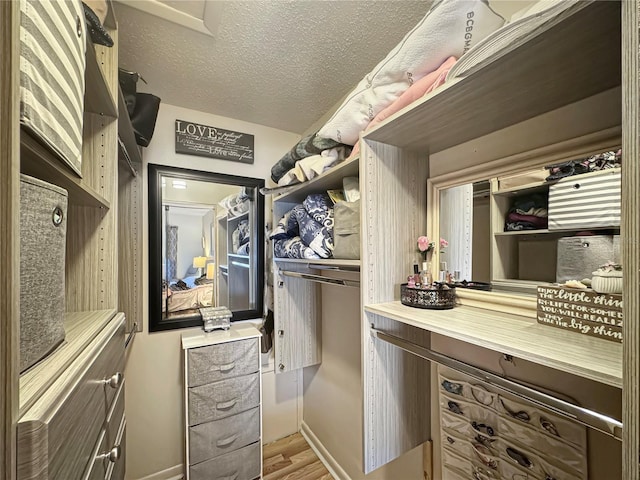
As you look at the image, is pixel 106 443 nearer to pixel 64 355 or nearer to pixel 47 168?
pixel 64 355

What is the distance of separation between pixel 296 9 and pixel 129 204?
1.37 m

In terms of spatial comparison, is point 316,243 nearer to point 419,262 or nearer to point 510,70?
point 419,262

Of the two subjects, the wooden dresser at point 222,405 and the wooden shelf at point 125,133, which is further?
the wooden dresser at point 222,405

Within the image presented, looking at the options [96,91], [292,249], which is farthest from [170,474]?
[96,91]

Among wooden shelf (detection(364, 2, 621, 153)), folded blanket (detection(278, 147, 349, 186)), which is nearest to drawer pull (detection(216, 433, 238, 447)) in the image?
folded blanket (detection(278, 147, 349, 186))

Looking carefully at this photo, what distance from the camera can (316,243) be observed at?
4.00 feet

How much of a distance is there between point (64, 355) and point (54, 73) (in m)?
0.51

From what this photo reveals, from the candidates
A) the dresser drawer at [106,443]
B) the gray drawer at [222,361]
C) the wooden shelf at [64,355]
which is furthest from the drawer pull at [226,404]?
the wooden shelf at [64,355]

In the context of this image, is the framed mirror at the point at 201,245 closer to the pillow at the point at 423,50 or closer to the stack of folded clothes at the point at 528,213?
the pillow at the point at 423,50

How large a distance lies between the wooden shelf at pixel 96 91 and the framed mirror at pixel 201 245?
86cm

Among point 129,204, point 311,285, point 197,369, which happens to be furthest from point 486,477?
point 129,204

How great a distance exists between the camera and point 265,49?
4.01ft

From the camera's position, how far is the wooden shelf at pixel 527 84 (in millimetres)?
431

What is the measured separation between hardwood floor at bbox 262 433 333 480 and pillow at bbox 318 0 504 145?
83.8 inches
